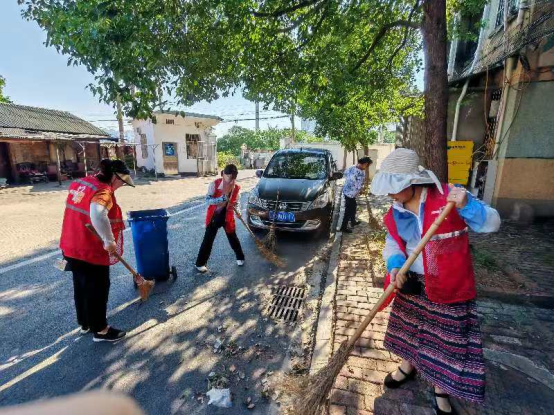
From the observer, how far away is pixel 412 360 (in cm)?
228

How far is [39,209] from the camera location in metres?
9.77

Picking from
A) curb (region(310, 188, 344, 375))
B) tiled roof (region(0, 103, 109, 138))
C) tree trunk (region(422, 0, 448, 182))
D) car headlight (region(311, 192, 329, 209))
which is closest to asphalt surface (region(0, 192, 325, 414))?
curb (region(310, 188, 344, 375))

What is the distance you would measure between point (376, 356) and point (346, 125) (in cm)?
944

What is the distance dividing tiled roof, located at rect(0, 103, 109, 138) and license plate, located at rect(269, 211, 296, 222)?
19.0 metres

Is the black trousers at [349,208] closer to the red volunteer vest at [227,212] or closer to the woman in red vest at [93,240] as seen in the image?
the red volunteer vest at [227,212]

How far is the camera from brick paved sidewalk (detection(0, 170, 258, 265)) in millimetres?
6065

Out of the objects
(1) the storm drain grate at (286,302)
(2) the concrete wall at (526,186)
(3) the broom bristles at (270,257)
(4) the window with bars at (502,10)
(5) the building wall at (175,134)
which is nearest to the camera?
(1) the storm drain grate at (286,302)

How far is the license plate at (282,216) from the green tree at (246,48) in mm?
2303

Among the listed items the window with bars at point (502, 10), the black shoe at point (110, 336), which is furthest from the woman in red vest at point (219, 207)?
the window with bars at point (502, 10)

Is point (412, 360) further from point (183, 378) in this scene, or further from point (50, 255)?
point (50, 255)

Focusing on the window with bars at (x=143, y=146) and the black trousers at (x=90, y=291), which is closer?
the black trousers at (x=90, y=291)

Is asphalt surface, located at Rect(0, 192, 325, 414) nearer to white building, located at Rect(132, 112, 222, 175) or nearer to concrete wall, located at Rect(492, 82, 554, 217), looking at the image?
concrete wall, located at Rect(492, 82, 554, 217)

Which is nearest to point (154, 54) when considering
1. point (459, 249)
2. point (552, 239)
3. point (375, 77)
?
point (459, 249)

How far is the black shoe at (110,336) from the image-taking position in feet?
10.0
